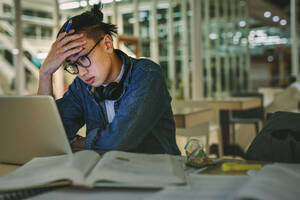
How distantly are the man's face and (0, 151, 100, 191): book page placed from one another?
0.50 metres

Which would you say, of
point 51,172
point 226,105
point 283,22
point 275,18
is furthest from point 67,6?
point 283,22

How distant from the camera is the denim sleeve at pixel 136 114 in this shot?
3.97 ft

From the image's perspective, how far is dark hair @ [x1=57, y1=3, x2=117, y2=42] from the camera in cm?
140

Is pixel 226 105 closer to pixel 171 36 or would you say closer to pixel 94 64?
pixel 94 64

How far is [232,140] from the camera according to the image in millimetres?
5672

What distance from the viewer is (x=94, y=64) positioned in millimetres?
1381

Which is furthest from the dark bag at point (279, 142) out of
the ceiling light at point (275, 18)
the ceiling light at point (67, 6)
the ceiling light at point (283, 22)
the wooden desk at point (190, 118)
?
the ceiling light at point (283, 22)

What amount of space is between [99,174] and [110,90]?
0.71m

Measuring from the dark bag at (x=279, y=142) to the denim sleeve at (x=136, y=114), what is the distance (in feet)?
1.31

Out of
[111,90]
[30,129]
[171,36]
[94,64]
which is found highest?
[171,36]

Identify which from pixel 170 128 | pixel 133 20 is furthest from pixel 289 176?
pixel 133 20

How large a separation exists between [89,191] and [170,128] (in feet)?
2.42

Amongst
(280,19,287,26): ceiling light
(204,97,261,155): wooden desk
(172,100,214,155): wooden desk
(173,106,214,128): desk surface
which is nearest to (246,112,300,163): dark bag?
(172,100,214,155): wooden desk

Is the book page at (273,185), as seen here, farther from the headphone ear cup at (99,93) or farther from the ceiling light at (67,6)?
the ceiling light at (67,6)
